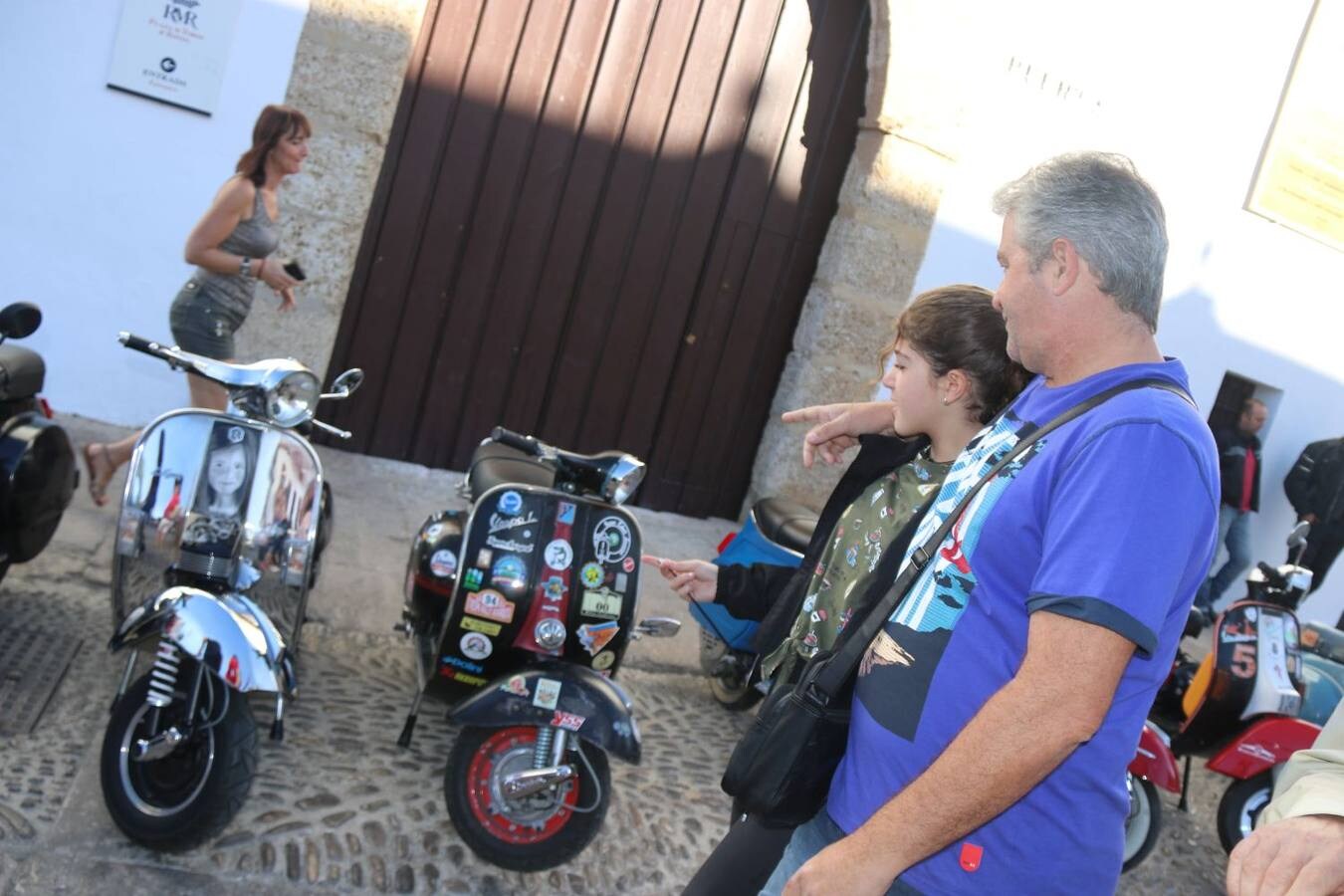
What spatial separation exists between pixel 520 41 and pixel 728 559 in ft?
9.05

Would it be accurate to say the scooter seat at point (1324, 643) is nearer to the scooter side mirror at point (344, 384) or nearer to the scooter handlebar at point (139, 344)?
the scooter side mirror at point (344, 384)

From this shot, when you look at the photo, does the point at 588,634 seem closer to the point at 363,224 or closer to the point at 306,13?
the point at 363,224

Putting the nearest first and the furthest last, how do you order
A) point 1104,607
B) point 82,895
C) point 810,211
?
1. point 1104,607
2. point 82,895
3. point 810,211

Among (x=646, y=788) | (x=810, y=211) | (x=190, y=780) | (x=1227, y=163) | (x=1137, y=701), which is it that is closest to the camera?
(x=1137, y=701)

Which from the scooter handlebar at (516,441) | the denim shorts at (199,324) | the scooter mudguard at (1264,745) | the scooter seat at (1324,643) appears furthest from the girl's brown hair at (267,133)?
the scooter seat at (1324,643)

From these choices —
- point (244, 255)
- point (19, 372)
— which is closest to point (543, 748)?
point (19, 372)

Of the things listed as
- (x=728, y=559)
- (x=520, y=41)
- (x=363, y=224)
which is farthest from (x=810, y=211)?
(x=728, y=559)

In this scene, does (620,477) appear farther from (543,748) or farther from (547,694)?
(543,748)

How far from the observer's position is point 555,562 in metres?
3.50

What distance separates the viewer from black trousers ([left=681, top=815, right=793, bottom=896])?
2.09 metres

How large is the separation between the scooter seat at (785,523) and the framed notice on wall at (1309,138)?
4.34 m

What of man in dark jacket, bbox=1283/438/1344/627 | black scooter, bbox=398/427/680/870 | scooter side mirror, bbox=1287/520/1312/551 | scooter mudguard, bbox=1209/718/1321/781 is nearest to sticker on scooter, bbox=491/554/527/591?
black scooter, bbox=398/427/680/870

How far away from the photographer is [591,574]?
3523mm

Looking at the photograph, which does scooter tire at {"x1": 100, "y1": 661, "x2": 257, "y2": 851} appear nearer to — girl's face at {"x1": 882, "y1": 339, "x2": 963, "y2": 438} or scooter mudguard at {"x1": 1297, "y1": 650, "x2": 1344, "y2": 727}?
girl's face at {"x1": 882, "y1": 339, "x2": 963, "y2": 438}
